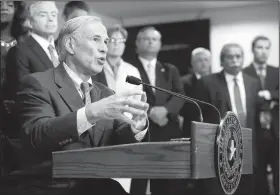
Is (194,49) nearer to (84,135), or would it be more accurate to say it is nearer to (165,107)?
(165,107)

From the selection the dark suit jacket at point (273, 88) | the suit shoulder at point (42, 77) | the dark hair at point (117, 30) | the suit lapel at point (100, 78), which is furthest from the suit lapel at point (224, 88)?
the suit shoulder at point (42, 77)

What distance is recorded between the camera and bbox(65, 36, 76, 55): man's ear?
2.38 m

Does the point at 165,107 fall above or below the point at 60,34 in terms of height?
below

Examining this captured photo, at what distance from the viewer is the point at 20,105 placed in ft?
7.80

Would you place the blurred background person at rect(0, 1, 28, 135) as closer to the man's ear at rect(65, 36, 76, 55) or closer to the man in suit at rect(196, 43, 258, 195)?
the man's ear at rect(65, 36, 76, 55)

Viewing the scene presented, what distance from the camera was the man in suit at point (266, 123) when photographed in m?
3.40

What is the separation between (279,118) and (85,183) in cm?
191

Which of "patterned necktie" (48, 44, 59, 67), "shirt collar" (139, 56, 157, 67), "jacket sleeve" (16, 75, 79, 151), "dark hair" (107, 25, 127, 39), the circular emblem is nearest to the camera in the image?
the circular emblem

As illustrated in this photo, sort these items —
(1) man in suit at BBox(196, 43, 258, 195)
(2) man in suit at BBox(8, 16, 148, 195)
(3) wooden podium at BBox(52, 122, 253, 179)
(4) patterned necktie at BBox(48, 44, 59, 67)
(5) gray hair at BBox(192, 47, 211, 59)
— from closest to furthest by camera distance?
(3) wooden podium at BBox(52, 122, 253, 179), (2) man in suit at BBox(8, 16, 148, 195), (4) patterned necktie at BBox(48, 44, 59, 67), (1) man in suit at BBox(196, 43, 258, 195), (5) gray hair at BBox(192, 47, 211, 59)

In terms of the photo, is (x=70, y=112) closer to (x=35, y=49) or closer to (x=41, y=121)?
(x=41, y=121)

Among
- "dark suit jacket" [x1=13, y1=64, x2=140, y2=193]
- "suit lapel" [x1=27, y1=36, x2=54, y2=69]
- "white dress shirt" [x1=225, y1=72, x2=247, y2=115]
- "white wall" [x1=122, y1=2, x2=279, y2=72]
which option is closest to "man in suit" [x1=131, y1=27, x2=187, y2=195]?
"white wall" [x1=122, y1=2, x2=279, y2=72]

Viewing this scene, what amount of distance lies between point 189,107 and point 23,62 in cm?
110

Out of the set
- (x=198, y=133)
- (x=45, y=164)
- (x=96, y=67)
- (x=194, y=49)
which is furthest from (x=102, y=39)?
(x=194, y=49)

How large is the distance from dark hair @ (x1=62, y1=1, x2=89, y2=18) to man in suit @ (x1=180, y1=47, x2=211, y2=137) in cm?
83
